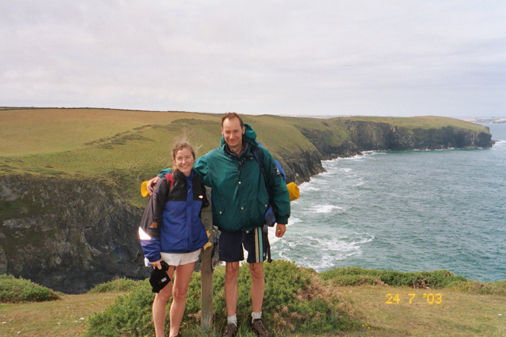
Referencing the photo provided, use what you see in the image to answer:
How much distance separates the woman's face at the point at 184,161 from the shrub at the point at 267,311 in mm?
2757

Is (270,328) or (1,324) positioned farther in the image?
(1,324)

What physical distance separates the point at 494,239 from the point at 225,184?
1641 inches

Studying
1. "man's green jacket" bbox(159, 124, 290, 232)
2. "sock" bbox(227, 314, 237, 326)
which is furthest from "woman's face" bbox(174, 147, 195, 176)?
"sock" bbox(227, 314, 237, 326)

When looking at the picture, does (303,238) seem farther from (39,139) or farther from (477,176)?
(477,176)

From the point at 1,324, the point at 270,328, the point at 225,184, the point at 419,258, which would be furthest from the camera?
the point at 419,258

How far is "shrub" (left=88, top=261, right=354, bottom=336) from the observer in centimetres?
552

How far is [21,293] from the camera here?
9.95m

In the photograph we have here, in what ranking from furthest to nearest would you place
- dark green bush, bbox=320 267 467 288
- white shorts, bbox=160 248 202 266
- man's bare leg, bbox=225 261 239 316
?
dark green bush, bbox=320 267 467 288
man's bare leg, bbox=225 261 239 316
white shorts, bbox=160 248 202 266

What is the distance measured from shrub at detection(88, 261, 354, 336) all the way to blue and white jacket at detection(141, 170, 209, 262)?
1847 mm

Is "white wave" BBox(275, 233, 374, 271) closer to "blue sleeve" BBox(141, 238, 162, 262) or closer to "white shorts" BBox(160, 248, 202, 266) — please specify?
"white shorts" BBox(160, 248, 202, 266)

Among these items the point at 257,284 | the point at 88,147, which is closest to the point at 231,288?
the point at 257,284

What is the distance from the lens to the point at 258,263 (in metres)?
4.92

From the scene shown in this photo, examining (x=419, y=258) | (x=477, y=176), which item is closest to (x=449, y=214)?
(x=419, y=258)

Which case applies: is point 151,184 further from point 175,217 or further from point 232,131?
point 232,131
